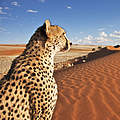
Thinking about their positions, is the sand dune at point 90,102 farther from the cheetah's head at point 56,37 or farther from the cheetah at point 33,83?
the cheetah's head at point 56,37

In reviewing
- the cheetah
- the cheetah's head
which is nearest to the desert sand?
the cheetah

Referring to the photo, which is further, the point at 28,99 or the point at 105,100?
the point at 105,100

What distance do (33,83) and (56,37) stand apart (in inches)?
32.6

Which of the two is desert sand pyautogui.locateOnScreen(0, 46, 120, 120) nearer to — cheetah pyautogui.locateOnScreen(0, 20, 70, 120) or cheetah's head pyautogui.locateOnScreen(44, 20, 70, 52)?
cheetah pyautogui.locateOnScreen(0, 20, 70, 120)

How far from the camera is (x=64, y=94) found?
17.1 ft

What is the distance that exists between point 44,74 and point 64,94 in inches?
129

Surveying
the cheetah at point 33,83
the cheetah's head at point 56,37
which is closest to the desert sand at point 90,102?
the cheetah at point 33,83

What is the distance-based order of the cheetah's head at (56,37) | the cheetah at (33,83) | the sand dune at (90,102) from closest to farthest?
the cheetah at (33,83) < the cheetah's head at (56,37) < the sand dune at (90,102)

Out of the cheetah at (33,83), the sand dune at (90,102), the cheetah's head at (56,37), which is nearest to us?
the cheetah at (33,83)

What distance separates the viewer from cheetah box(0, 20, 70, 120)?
1.86m

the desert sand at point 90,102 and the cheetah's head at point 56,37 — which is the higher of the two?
the cheetah's head at point 56,37

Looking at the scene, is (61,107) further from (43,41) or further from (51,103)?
(43,41)

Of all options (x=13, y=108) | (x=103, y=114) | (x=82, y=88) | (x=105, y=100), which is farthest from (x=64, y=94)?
(x=13, y=108)

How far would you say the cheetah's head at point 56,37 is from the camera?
7.45 ft
